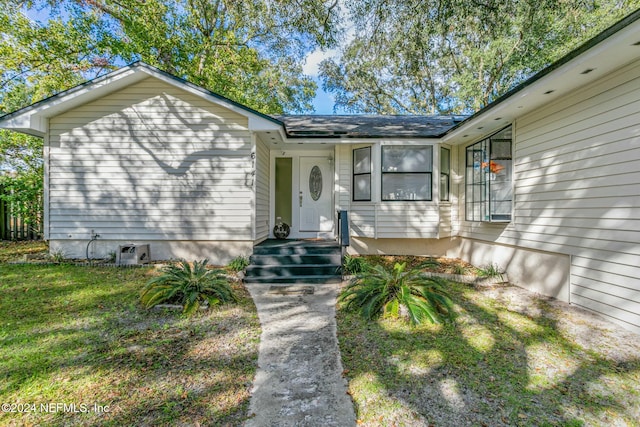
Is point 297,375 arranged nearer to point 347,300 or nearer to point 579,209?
point 347,300

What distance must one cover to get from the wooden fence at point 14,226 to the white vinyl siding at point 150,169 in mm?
3973

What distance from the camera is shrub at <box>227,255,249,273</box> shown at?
5.95m

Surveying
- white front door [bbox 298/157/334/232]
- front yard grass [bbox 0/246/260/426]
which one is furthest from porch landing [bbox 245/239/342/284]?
white front door [bbox 298/157/334/232]

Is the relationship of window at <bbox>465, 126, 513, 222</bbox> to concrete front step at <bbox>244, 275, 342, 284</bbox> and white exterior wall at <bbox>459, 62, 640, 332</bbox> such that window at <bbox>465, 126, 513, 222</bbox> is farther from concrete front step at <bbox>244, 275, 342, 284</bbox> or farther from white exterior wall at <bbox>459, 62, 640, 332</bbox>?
concrete front step at <bbox>244, 275, 342, 284</bbox>

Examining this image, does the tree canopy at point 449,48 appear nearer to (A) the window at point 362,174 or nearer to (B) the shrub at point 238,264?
(A) the window at point 362,174

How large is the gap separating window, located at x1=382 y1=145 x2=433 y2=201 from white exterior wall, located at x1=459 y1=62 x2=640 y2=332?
6.94 ft

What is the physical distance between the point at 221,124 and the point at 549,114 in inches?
243

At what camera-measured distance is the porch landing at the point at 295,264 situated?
539cm

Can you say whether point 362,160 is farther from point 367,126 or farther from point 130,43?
point 130,43

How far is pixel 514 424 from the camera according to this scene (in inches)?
76.3

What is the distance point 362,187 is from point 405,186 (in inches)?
41.3

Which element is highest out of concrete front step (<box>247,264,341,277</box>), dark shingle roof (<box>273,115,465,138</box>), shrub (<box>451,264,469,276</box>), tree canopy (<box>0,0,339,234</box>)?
tree canopy (<box>0,0,339,234</box>)

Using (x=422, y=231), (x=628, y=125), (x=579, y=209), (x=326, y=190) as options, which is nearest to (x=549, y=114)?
(x=628, y=125)

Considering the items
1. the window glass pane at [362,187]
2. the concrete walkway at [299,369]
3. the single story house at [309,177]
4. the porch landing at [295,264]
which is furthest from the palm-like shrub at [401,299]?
the window glass pane at [362,187]
